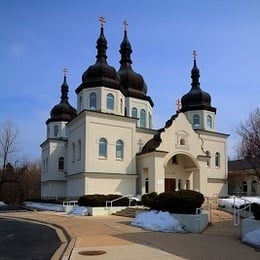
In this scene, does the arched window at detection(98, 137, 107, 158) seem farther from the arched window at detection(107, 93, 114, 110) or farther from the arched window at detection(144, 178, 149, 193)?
the arched window at detection(144, 178, 149, 193)

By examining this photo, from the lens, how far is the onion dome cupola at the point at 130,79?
46.4 meters

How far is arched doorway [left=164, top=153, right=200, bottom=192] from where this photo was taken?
40875mm

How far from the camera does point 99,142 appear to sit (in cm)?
3744

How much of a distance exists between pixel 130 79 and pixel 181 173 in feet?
41.5

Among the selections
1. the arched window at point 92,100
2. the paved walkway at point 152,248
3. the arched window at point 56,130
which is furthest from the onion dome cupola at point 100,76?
the paved walkway at point 152,248

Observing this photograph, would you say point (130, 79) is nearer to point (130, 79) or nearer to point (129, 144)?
point (130, 79)

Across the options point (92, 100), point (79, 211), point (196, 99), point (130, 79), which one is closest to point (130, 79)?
point (130, 79)

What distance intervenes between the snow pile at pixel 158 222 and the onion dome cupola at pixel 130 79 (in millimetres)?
25541

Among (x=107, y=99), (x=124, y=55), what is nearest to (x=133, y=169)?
(x=107, y=99)

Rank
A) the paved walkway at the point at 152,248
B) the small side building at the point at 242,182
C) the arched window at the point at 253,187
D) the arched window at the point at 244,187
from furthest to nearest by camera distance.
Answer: the arched window at the point at 244,187, the arched window at the point at 253,187, the small side building at the point at 242,182, the paved walkway at the point at 152,248

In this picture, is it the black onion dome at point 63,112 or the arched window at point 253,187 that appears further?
the arched window at point 253,187

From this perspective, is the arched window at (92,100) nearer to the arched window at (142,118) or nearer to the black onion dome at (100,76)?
the black onion dome at (100,76)

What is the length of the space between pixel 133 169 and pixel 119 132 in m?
3.84

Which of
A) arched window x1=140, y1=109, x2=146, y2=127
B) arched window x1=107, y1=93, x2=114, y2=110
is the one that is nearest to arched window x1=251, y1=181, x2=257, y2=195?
arched window x1=140, y1=109, x2=146, y2=127
